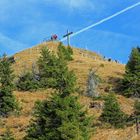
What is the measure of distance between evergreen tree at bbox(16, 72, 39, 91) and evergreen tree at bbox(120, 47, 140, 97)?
1542cm

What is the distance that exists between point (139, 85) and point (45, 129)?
50252 mm

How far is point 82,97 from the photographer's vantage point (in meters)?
92.5

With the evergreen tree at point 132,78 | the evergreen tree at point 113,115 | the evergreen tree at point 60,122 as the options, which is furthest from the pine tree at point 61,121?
the evergreen tree at point 132,78

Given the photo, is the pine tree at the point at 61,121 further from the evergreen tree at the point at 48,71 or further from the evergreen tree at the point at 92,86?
the evergreen tree at the point at 48,71

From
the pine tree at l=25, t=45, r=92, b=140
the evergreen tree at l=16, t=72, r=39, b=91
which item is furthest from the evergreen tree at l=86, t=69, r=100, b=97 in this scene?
the pine tree at l=25, t=45, r=92, b=140

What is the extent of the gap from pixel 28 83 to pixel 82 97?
42.4 feet

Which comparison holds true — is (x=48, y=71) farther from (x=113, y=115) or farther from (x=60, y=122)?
(x=60, y=122)

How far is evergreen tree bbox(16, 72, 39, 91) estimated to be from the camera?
99.7 m

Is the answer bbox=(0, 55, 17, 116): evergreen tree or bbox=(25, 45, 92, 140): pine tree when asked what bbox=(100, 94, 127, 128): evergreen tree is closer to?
bbox=(25, 45, 92, 140): pine tree

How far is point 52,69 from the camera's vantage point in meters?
101

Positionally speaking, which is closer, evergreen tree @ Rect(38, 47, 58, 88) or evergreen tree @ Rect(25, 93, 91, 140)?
evergreen tree @ Rect(25, 93, 91, 140)

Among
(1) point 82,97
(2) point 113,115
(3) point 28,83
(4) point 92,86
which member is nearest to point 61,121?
(2) point 113,115

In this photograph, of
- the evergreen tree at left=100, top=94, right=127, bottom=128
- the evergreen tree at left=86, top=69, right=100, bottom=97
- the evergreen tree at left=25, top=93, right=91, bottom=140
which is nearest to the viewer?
the evergreen tree at left=25, top=93, right=91, bottom=140

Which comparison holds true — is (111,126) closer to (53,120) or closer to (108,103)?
(108,103)
